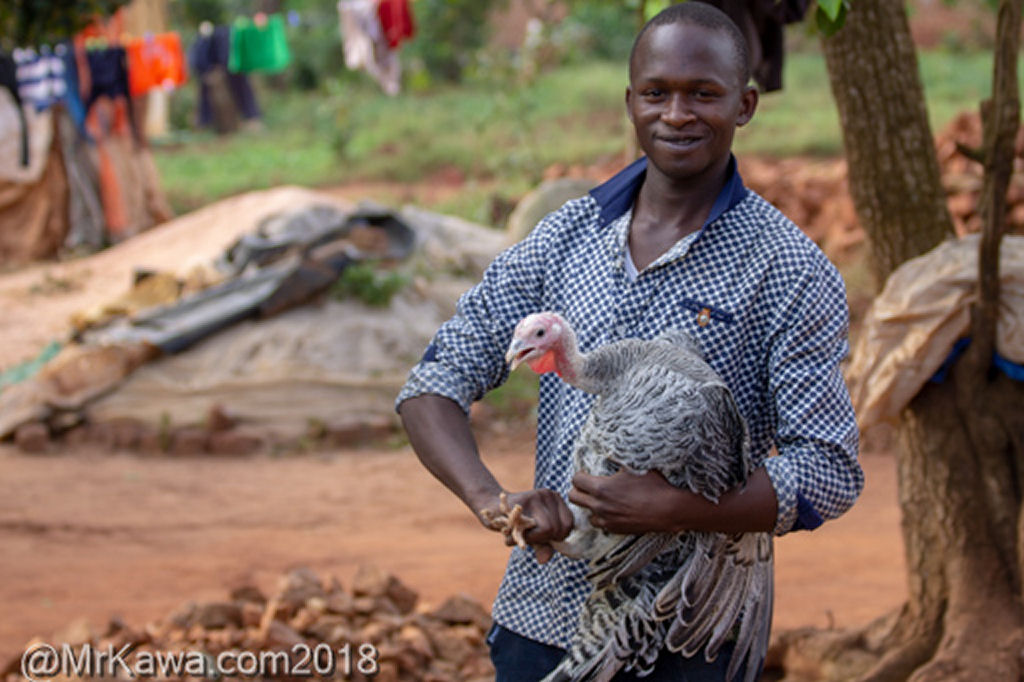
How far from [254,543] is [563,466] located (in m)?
4.38

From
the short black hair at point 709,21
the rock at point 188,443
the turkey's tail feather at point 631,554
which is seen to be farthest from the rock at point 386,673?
the rock at point 188,443

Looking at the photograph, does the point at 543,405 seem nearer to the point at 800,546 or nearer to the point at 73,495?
the point at 800,546

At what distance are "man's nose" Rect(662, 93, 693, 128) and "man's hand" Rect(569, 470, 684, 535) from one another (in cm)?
61

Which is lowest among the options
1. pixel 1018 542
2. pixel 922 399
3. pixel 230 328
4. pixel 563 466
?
pixel 230 328

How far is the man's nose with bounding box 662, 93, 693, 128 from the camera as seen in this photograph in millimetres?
1931

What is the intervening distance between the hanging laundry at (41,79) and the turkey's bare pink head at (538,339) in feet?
43.1

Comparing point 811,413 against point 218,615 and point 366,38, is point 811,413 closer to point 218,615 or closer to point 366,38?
point 218,615

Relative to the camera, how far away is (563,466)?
2.15 meters

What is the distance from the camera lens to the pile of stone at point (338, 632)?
13.1 feet

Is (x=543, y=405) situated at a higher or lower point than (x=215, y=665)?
higher

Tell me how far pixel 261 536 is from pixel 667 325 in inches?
186

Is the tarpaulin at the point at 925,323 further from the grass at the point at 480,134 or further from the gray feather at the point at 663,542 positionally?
the grass at the point at 480,134

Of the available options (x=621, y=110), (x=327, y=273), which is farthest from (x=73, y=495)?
(x=621, y=110)

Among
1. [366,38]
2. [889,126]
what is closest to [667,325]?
[889,126]
